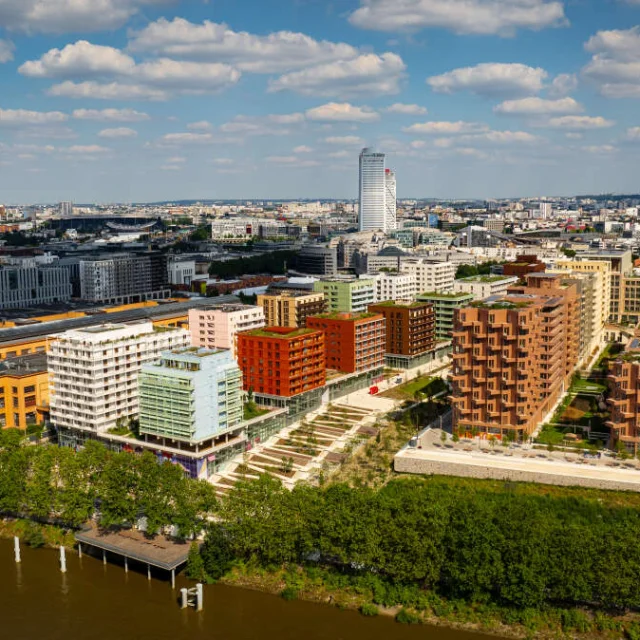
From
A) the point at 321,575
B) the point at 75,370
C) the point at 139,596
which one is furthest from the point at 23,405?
the point at 321,575

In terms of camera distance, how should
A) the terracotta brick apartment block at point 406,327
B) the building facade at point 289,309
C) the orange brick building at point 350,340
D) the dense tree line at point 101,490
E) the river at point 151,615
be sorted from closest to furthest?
the river at point 151,615, the dense tree line at point 101,490, the orange brick building at point 350,340, the terracotta brick apartment block at point 406,327, the building facade at point 289,309

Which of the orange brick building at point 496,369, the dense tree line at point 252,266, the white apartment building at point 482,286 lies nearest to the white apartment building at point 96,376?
the orange brick building at point 496,369

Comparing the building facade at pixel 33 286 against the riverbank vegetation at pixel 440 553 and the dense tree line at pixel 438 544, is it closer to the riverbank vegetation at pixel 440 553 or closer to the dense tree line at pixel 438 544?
the dense tree line at pixel 438 544

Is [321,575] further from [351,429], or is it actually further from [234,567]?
[351,429]

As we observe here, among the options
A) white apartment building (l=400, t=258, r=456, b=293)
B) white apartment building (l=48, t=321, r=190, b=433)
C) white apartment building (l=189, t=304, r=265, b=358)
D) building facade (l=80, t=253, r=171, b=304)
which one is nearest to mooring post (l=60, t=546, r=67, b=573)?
white apartment building (l=48, t=321, r=190, b=433)

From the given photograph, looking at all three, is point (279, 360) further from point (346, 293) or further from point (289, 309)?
point (346, 293)
